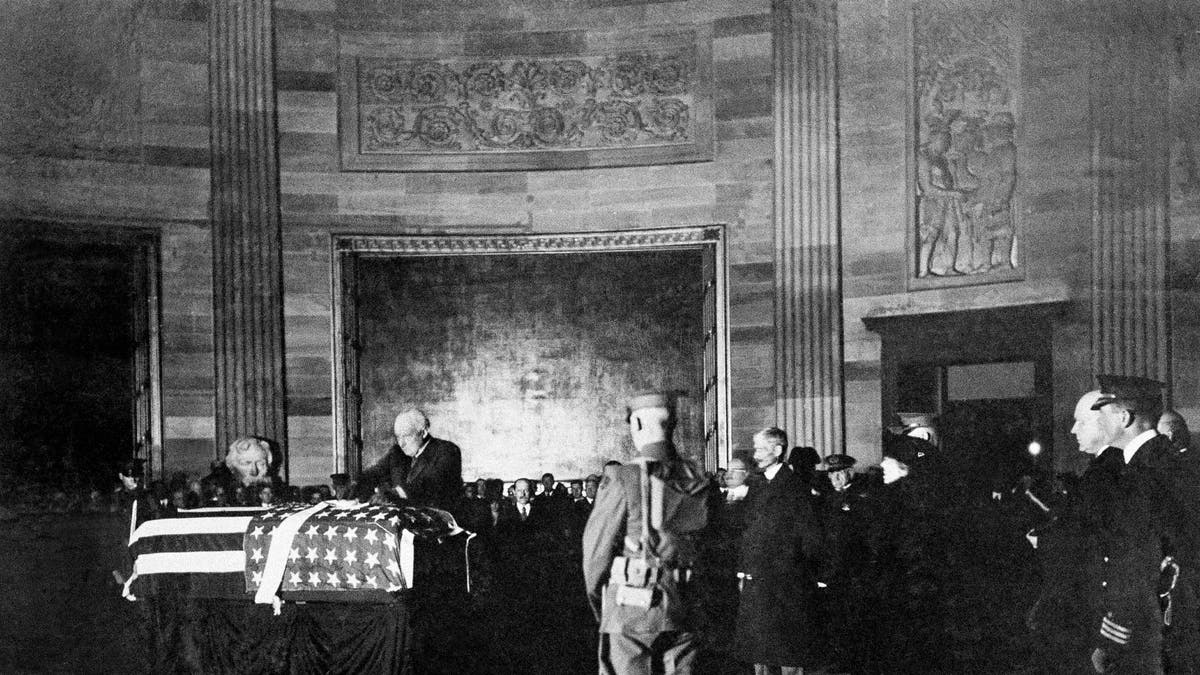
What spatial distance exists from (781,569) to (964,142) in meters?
6.53

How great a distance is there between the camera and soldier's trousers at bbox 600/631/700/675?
538 centimetres

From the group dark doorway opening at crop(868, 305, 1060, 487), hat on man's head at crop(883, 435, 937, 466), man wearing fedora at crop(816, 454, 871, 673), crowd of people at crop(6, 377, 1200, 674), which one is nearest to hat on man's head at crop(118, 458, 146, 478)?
crowd of people at crop(6, 377, 1200, 674)

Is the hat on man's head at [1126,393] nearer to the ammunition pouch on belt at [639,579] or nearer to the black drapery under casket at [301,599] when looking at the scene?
the ammunition pouch on belt at [639,579]

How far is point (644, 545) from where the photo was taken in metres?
5.38

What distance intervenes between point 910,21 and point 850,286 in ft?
Answer: 9.03

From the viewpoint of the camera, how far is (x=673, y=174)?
42.8 ft

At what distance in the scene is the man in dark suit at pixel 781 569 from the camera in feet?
22.2

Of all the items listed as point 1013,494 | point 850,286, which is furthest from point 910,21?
point 1013,494

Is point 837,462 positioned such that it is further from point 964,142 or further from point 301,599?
point 301,599

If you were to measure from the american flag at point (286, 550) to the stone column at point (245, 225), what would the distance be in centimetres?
498

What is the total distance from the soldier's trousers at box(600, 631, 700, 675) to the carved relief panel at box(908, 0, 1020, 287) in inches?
285

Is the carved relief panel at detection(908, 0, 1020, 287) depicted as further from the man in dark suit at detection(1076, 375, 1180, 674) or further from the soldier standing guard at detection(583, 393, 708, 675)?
the soldier standing guard at detection(583, 393, 708, 675)

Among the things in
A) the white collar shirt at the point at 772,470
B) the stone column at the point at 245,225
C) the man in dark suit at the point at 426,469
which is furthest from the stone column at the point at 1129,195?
the stone column at the point at 245,225

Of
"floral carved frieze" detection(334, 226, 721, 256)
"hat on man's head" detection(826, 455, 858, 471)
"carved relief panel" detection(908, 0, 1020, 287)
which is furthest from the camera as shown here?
"floral carved frieze" detection(334, 226, 721, 256)
